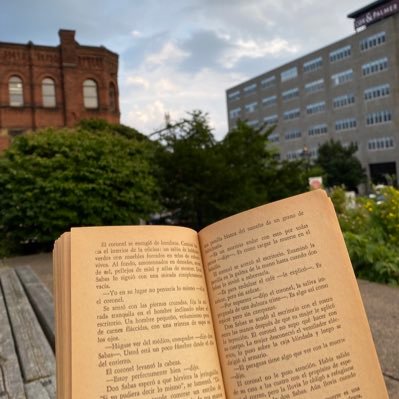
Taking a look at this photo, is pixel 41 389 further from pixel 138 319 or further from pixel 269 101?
pixel 269 101

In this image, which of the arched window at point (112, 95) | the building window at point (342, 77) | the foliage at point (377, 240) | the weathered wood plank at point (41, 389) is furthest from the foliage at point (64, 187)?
the building window at point (342, 77)

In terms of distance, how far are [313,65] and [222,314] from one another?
7051 cm

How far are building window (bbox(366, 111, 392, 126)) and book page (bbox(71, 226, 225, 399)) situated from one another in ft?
197

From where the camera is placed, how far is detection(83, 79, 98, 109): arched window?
36.9 m

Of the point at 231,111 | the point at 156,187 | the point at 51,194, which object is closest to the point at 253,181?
the point at 156,187

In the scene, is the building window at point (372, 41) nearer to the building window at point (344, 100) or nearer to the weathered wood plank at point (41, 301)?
the building window at point (344, 100)

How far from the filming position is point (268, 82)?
7631cm

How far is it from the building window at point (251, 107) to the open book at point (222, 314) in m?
79.2

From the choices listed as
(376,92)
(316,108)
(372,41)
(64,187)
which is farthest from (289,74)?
(64,187)

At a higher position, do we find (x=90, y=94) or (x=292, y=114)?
(x=292, y=114)

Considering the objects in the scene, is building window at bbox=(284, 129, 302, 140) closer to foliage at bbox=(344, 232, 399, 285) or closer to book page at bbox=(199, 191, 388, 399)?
foliage at bbox=(344, 232, 399, 285)

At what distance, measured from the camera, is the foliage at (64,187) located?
475 inches

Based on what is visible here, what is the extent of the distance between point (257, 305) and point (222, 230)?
0.27 meters

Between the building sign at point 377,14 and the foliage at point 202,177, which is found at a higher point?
the building sign at point 377,14
